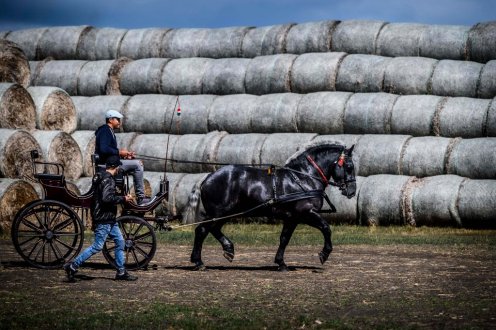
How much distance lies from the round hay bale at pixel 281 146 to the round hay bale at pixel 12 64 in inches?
276

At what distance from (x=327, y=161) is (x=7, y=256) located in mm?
6479

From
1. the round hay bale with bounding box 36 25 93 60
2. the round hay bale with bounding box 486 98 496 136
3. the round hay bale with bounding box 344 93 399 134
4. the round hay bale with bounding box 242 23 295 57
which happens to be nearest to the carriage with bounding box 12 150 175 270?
the round hay bale with bounding box 344 93 399 134

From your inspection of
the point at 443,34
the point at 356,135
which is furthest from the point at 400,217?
the point at 443,34

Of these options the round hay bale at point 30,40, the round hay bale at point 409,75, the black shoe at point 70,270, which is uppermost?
the round hay bale at point 30,40

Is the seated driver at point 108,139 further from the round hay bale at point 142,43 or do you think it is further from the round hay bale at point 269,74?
the round hay bale at point 142,43

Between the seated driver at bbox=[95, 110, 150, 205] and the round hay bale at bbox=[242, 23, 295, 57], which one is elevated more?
the round hay bale at bbox=[242, 23, 295, 57]

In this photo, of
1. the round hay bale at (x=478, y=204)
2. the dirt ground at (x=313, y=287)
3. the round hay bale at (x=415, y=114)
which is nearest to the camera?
the dirt ground at (x=313, y=287)

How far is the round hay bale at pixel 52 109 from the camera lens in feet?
77.6

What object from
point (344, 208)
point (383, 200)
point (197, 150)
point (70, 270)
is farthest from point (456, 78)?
point (70, 270)

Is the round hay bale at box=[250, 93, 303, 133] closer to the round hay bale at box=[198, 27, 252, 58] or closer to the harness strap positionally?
the round hay bale at box=[198, 27, 252, 58]

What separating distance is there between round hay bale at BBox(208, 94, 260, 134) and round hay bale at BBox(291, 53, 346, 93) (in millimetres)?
1440

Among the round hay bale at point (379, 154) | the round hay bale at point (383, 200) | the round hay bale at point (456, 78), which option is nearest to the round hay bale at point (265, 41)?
the round hay bale at point (379, 154)

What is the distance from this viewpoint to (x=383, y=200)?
22328mm

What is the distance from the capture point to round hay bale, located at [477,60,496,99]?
22875mm
